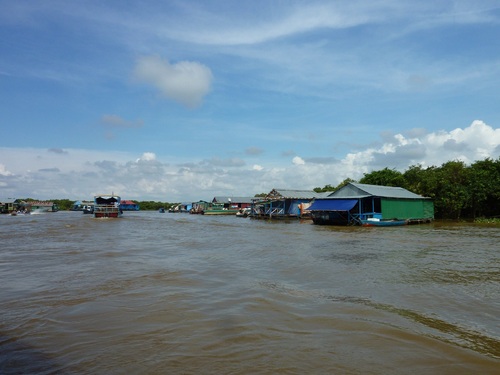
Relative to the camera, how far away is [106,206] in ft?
146

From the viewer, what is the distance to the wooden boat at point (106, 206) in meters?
43.9

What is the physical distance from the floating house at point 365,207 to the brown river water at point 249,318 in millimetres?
18991

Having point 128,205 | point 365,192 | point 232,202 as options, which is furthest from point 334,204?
point 128,205

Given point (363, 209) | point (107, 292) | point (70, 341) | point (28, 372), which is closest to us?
point (28, 372)

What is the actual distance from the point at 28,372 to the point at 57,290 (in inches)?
157

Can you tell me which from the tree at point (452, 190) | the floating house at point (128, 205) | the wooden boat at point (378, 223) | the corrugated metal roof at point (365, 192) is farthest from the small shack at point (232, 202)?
the wooden boat at point (378, 223)

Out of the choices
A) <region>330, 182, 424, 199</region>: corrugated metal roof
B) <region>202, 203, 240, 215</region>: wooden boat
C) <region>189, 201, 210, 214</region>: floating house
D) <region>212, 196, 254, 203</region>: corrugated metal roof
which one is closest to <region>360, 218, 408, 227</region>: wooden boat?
<region>330, 182, 424, 199</region>: corrugated metal roof

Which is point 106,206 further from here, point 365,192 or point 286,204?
point 365,192

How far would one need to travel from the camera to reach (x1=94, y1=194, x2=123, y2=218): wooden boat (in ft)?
144

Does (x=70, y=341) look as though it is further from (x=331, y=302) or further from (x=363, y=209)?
(x=363, y=209)

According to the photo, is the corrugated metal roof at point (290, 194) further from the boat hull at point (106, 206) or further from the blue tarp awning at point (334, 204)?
the boat hull at point (106, 206)

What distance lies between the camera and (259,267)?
10.0 m

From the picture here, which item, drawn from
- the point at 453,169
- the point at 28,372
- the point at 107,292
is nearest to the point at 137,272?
the point at 107,292

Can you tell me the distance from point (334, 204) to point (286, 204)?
12667mm
